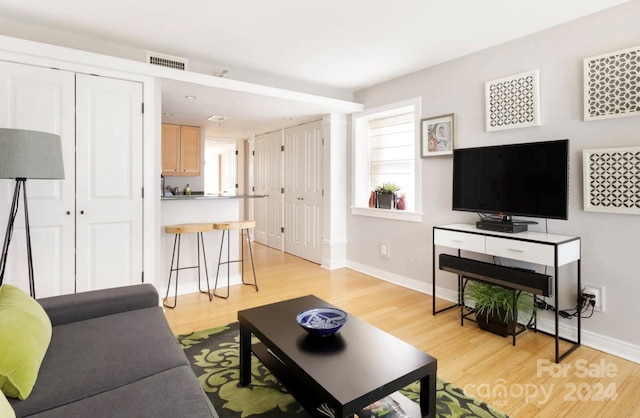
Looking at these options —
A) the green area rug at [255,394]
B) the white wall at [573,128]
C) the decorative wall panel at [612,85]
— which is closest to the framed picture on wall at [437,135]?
the white wall at [573,128]

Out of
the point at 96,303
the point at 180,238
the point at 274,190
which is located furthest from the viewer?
the point at 274,190

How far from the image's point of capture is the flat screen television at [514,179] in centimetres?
251

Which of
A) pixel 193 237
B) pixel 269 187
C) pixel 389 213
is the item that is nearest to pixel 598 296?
pixel 389 213

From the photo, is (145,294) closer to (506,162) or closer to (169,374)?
(169,374)

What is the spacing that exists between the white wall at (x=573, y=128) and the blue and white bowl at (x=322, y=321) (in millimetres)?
2039

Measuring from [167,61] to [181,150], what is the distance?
2.44 meters

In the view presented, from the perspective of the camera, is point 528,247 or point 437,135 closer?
point 528,247

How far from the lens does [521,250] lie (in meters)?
2.52

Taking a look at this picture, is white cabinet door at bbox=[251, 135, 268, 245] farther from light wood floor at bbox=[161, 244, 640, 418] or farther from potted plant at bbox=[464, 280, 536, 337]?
potted plant at bbox=[464, 280, 536, 337]

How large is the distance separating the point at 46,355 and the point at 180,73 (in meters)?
2.53

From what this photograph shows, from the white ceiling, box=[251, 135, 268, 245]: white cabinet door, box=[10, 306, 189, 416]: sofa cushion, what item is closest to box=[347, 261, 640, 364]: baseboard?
the white ceiling

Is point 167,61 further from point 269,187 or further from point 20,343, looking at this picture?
point 269,187

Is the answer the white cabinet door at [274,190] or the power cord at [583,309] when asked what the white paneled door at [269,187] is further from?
the power cord at [583,309]

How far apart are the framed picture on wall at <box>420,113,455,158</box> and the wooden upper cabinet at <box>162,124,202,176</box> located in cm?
365
